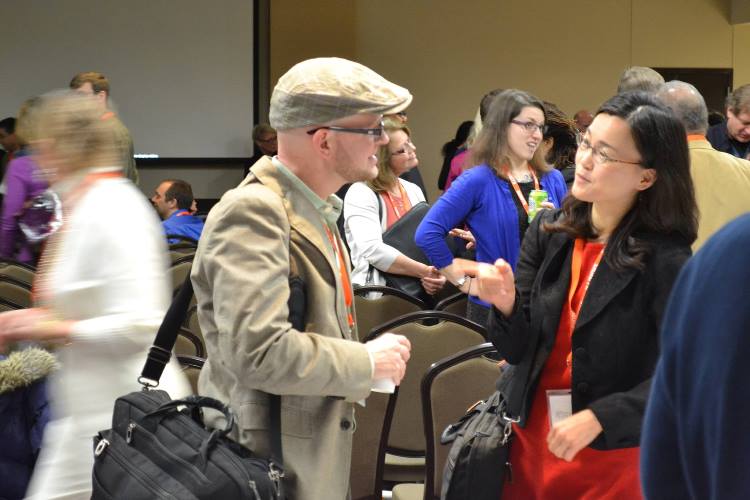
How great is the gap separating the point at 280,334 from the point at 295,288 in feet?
0.37

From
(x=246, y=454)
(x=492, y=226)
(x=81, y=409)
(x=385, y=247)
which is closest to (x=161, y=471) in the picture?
(x=246, y=454)

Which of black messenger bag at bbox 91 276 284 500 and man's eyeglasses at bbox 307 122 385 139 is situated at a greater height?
man's eyeglasses at bbox 307 122 385 139

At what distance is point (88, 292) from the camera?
204 centimetres

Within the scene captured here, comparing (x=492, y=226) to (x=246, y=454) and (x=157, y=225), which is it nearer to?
(x=157, y=225)

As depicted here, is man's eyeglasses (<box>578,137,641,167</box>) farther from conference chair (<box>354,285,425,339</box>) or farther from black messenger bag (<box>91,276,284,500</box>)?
conference chair (<box>354,285,425,339</box>)

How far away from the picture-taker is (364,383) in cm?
174

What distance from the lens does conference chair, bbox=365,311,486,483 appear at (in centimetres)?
320

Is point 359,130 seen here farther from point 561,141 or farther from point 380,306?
point 561,141

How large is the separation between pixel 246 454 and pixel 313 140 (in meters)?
0.57

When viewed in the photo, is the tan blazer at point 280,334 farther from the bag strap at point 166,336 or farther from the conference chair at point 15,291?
the conference chair at point 15,291

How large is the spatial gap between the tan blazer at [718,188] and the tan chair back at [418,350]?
0.79 metres

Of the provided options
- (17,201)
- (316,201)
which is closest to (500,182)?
(316,201)

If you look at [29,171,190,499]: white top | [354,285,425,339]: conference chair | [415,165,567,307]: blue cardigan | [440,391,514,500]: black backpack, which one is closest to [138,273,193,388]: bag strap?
[29,171,190,499]: white top

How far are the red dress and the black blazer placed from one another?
3 cm
